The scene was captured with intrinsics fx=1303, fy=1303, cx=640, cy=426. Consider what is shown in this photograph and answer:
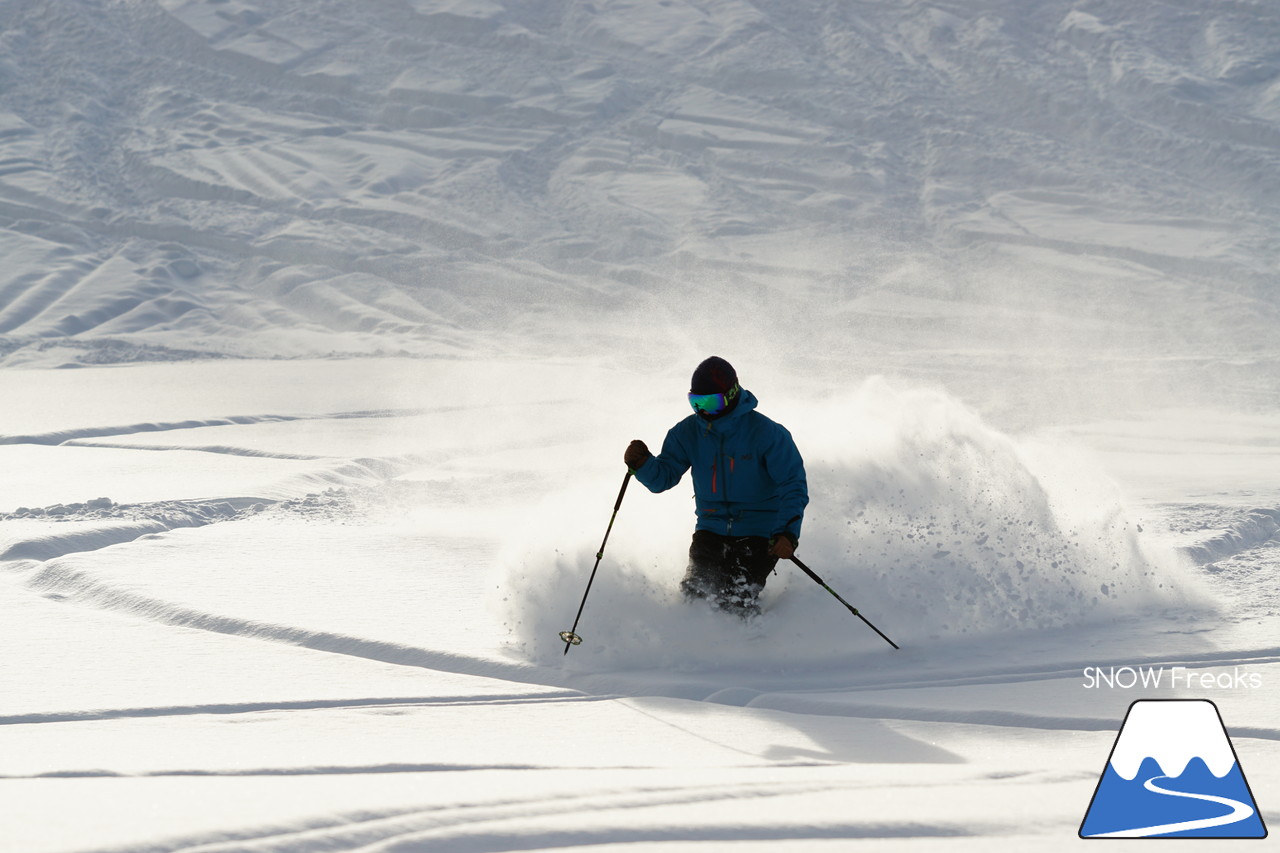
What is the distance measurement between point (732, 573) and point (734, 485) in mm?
366

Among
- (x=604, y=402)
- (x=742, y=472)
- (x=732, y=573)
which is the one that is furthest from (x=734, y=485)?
(x=604, y=402)

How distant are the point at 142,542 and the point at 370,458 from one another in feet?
12.9

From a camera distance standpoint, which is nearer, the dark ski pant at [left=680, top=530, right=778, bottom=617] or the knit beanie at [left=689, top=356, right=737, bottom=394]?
the knit beanie at [left=689, top=356, right=737, bottom=394]

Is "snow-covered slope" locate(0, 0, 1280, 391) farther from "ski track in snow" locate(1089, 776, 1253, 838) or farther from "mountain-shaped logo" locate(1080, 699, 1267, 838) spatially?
"ski track in snow" locate(1089, 776, 1253, 838)

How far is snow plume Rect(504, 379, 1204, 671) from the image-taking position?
5.50 metres

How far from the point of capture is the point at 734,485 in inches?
214

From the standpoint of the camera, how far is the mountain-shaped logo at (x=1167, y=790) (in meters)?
2.96

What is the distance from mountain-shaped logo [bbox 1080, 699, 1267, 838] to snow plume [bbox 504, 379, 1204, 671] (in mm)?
2104

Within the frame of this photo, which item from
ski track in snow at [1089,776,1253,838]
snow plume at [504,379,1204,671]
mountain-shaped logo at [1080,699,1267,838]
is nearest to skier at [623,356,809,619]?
snow plume at [504,379,1204,671]

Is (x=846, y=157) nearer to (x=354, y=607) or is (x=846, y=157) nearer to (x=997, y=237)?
(x=997, y=237)

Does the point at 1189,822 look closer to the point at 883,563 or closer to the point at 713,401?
the point at 713,401

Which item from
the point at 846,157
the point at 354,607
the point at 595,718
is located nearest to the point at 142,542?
the point at 354,607

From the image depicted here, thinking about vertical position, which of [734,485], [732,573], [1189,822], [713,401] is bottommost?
[1189,822]

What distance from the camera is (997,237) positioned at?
3005cm
